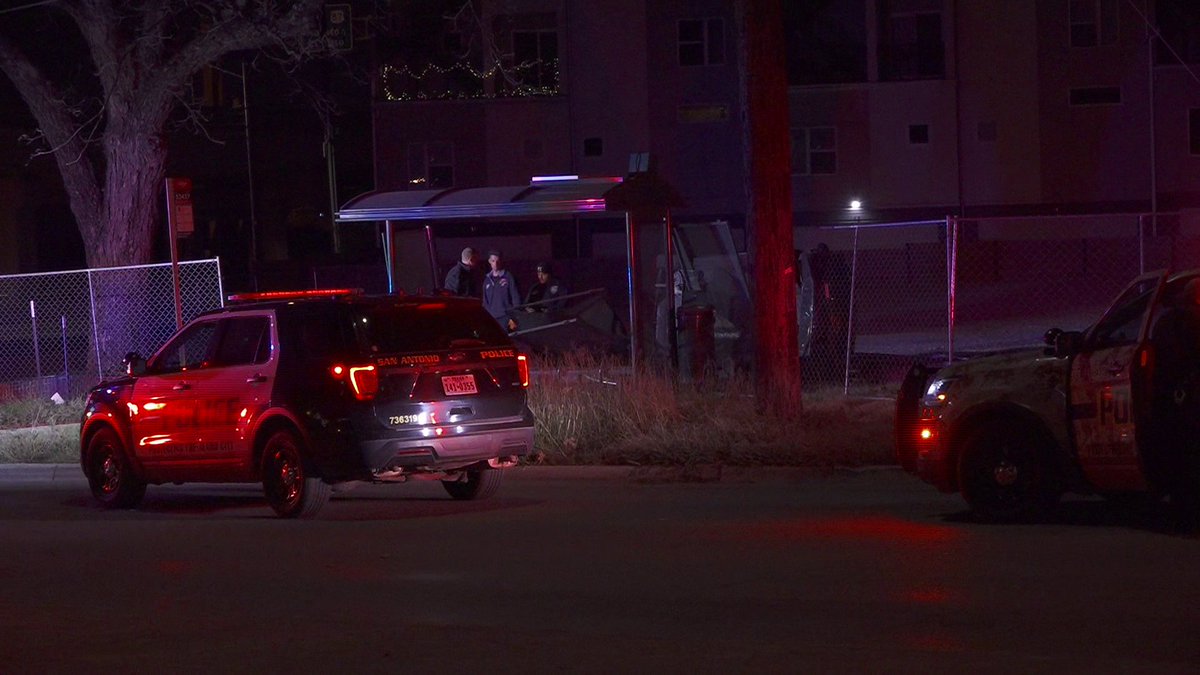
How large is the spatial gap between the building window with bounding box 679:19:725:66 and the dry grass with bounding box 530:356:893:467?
29599mm

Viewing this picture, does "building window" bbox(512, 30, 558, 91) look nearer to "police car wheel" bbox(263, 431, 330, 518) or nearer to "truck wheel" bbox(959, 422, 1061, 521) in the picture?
"police car wheel" bbox(263, 431, 330, 518)

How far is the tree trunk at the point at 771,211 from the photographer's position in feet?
51.2

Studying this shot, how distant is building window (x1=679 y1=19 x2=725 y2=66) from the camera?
46.2 metres

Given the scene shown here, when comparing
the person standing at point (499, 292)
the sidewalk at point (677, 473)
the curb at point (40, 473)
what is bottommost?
the curb at point (40, 473)

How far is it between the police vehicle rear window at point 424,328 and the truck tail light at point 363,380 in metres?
0.18

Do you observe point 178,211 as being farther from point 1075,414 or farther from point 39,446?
point 1075,414

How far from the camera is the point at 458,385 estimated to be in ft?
40.5

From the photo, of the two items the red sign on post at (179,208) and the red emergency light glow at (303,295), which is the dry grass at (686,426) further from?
the red sign on post at (179,208)

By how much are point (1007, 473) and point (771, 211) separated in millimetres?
5424

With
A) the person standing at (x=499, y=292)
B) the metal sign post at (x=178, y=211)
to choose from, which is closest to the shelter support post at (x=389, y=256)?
the person standing at (x=499, y=292)

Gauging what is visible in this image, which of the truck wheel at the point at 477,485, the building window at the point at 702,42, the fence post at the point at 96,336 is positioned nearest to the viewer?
the truck wheel at the point at 477,485

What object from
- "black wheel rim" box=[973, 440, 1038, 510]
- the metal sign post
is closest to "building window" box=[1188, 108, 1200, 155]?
the metal sign post

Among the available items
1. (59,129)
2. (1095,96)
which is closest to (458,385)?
(59,129)

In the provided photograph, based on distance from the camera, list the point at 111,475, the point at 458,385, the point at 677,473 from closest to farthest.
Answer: the point at 458,385, the point at 111,475, the point at 677,473
